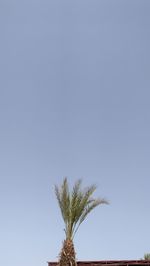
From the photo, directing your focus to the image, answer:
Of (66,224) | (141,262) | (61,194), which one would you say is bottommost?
(141,262)

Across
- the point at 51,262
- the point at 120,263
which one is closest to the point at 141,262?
the point at 120,263

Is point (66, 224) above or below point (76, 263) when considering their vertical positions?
above

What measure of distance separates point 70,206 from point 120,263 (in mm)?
4572

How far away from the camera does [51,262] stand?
27.1 metres

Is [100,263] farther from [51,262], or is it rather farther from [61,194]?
[61,194]

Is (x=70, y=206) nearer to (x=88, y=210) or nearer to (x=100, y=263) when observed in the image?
(x=88, y=210)

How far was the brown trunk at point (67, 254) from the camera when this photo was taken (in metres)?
25.3

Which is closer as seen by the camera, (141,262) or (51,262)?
(141,262)

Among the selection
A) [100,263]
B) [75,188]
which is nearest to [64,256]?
[100,263]

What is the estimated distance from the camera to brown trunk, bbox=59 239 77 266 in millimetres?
25297

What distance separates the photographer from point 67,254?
25391 mm

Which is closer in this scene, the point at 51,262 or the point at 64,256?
the point at 64,256

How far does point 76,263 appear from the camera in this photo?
84.5ft

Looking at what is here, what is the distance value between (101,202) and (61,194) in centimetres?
251
